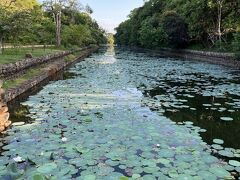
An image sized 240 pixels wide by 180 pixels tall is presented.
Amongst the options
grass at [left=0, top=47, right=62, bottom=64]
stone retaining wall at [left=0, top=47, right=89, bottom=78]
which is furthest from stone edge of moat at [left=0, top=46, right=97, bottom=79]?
grass at [left=0, top=47, right=62, bottom=64]

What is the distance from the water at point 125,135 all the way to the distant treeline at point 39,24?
9785 mm

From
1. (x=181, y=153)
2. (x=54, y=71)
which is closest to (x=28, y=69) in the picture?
(x=54, y=71)

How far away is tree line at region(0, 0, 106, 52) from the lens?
22031mm

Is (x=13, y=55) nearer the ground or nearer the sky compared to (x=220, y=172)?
nearer the sky

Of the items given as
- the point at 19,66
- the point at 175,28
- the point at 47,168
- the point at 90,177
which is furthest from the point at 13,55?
the point at 175,28

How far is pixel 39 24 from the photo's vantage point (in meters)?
30.3

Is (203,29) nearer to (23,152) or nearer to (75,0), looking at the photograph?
(75,0)

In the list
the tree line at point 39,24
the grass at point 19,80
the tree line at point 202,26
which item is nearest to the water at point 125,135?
the grass at point 19,80

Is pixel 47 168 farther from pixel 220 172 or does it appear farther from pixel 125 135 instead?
pixel 220 172

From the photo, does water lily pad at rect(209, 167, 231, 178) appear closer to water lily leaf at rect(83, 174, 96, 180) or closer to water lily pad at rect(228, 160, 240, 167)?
water lily pad at rect(228, 160, 240, 167)

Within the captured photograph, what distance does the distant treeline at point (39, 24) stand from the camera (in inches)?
867

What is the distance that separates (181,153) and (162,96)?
6891mm

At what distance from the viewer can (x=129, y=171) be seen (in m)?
5.68

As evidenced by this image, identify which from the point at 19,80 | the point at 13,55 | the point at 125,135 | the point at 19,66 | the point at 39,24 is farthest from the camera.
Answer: the point at 39,24
